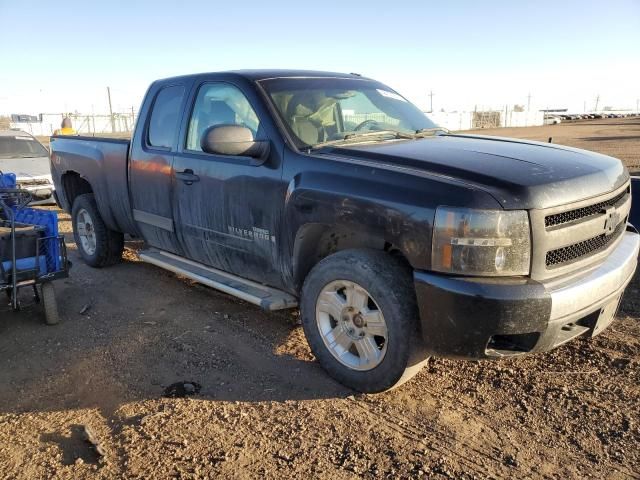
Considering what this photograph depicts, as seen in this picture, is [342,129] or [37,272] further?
[37,272]

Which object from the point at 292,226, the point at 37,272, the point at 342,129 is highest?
the point at 342,129

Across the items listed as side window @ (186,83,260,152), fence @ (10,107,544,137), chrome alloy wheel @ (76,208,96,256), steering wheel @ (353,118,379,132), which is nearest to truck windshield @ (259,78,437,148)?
steering wheel @ (353,118,379,132)

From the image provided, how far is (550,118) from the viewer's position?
78.5m

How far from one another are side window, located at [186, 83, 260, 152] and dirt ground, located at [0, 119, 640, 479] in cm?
155

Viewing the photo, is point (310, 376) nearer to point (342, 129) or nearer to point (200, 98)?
point (342, 129)

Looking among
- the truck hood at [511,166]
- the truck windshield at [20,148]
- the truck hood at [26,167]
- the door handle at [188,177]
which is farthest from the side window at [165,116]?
the truck windshield at [20,148]

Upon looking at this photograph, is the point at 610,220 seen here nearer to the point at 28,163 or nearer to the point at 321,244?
the point at 321,244

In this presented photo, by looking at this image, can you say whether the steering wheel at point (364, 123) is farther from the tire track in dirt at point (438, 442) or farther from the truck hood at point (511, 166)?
the tire track in dirt at point (438, 442)

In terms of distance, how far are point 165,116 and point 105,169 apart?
43.8 inches

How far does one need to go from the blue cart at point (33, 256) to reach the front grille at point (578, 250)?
12.2 ft

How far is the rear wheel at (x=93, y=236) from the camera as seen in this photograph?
580cm

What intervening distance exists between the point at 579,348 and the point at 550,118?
83.5 meters

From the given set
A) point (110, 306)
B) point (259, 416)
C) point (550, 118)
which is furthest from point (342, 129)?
point (550, 118)

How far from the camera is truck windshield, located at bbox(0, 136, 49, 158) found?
11315 millimetres
